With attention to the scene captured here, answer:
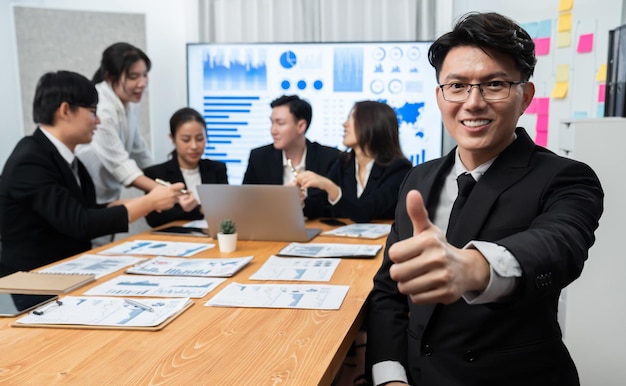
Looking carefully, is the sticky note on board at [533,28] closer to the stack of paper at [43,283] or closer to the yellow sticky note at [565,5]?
the yellow sticky note at [565,5]

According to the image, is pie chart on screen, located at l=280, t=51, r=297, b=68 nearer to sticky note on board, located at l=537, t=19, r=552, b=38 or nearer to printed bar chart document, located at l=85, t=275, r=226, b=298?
sticky note on board, located at l=537, t=19, r=552, b=38

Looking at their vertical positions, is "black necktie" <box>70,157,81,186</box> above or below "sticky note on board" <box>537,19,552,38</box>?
below

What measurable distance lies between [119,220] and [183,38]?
2539 mm

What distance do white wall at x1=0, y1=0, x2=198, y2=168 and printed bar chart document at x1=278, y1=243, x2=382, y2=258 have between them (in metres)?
2.55

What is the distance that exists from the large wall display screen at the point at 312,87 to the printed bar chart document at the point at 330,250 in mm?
2073

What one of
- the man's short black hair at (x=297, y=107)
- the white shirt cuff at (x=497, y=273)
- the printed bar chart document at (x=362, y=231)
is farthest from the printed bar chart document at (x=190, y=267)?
the man's short black hair at (x=297, y=107)

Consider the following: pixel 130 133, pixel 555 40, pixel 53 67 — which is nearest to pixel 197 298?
pixel 130 133

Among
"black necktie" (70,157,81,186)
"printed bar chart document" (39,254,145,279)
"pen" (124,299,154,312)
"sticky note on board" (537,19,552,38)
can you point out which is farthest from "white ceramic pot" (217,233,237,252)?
"sticky note on board" (537,19,552,38)

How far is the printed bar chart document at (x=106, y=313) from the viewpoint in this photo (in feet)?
4.17

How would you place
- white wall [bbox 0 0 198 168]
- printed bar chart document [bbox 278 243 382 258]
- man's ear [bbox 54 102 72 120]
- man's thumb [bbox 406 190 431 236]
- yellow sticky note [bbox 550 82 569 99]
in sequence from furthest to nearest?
white wall [bbox 0 0 198 168], yellow sticky note [bbox 550 82 569 99], man's ear [bbox 54 102 72 120], printed bar chart document [bbox 278 243 382 258], man's thumb [bbox 406 190 431 236]

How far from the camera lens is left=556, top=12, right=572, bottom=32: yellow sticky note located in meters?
3.18

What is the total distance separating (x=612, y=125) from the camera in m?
2.13

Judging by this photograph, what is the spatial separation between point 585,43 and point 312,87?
1.77 m

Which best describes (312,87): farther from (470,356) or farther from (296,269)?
(470,356)
